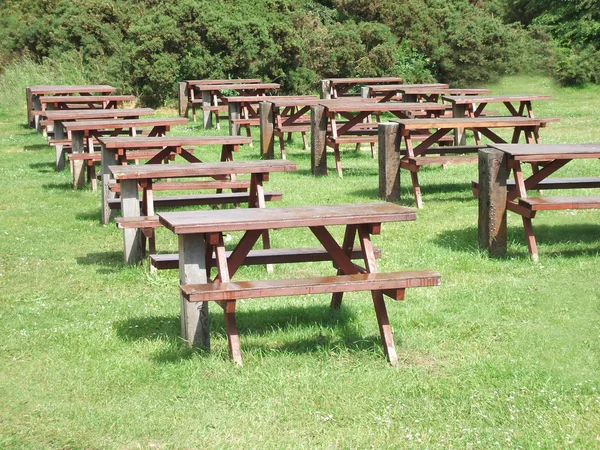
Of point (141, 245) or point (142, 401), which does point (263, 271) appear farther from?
point (142, 401)

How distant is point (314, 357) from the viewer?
5559mm

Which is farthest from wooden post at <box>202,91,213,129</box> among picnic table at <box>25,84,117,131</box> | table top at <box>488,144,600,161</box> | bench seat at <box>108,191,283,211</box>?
table top at <box>488,144,600,161</box>

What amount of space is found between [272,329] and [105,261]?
9.33ft

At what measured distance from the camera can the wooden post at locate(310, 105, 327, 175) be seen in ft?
42.9

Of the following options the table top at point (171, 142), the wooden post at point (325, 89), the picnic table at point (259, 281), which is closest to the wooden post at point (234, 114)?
the wooden post at point (325, 89)

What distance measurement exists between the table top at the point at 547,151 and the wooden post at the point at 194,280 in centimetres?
334

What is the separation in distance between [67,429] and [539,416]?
7.11 ft

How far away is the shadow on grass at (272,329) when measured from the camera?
571cm

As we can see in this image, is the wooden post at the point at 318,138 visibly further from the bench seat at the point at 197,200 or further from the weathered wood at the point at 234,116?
the bench seat at the point at 197,200

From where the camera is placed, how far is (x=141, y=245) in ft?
27.6

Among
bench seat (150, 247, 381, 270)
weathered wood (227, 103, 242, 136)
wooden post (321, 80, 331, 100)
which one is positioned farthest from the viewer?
wooden post (321, 80, 331, 100)

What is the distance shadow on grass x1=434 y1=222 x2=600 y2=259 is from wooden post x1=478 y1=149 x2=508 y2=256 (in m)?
0.13

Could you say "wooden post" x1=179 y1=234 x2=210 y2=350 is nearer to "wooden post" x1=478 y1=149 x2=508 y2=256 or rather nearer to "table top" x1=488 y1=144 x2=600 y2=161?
"wooden post" x1=478 y1=149 x2=508 y2=256

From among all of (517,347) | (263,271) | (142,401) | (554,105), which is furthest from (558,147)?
(554,105)
